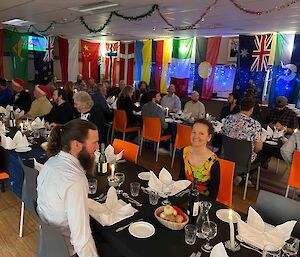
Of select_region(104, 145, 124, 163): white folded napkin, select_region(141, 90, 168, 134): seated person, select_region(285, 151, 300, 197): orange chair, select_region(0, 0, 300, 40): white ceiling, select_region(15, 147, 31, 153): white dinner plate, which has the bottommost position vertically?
select_region(285, 151, 300, 197): orange chair

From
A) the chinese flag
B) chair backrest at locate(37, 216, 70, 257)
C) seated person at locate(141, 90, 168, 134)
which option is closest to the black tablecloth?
chair backrest at locate(37, 216, 70, 257)

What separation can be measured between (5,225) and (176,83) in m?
7.52

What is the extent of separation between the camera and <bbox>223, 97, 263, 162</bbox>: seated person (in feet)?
12.8

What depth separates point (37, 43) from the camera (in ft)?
34.2

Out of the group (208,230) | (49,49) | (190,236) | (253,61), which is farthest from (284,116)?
(49,49)

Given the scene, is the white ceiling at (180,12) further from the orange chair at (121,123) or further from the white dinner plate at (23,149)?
the white dinner plate at (23,149)

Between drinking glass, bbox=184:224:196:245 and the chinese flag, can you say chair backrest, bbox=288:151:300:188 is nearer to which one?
drinking glass, bbox=184:224:196:245

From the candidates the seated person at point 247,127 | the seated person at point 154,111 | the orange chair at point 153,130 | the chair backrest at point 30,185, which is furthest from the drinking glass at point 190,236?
the seated person at point 154,111

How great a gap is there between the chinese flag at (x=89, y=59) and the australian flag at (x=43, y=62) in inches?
55.8

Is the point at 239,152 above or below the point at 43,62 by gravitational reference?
below

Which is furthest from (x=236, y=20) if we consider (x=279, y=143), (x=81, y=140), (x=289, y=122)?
(x=81, y=140)

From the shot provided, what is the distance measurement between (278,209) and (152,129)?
137 inches

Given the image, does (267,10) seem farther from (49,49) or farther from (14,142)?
(49,49)

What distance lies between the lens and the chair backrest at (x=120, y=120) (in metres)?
5.74
